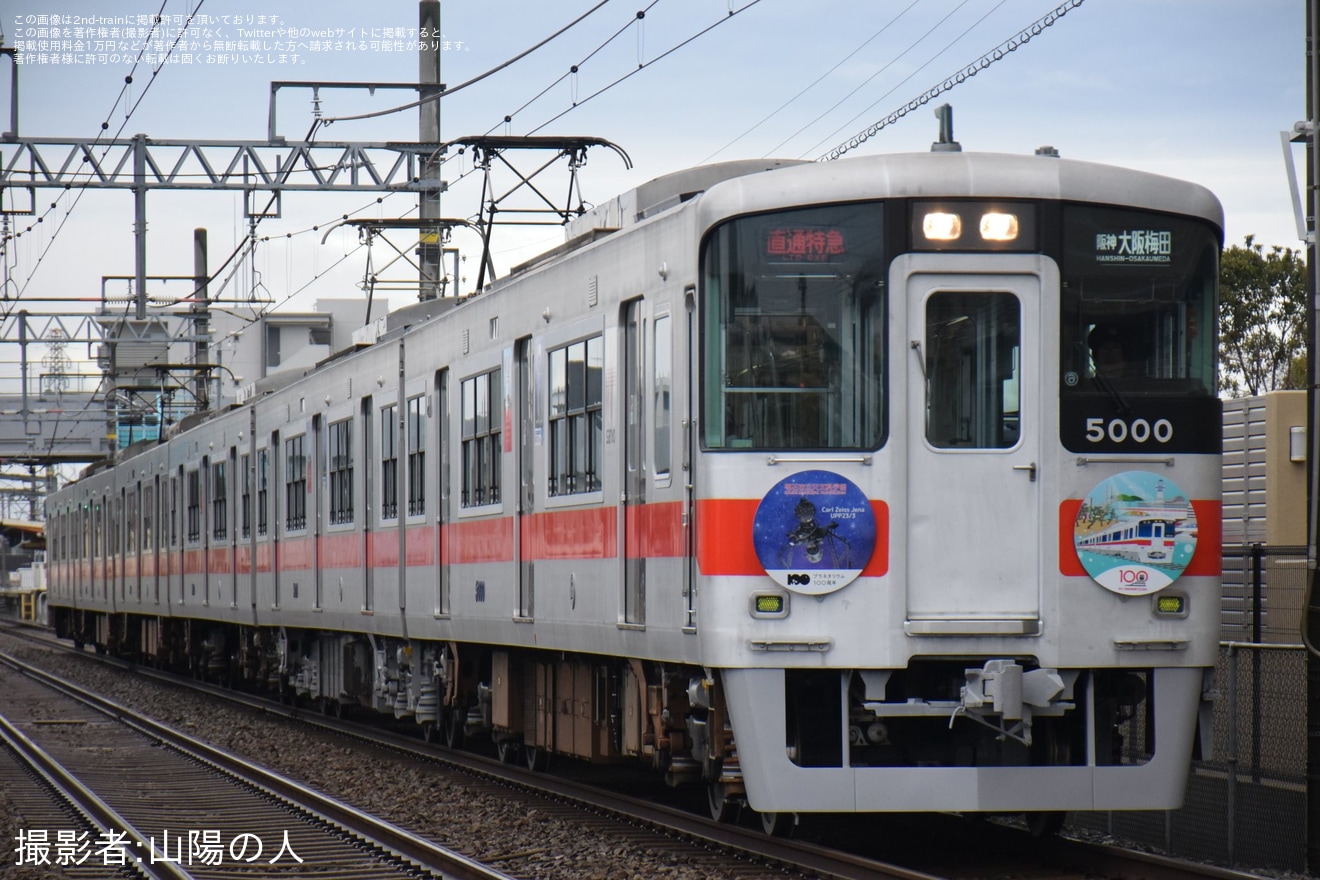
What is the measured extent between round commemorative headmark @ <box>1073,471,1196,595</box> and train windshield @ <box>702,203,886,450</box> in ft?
3.32

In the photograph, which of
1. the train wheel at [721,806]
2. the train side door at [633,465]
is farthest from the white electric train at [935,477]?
the train wheel at [721,806]

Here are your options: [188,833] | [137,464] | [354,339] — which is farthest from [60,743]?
[137,464]

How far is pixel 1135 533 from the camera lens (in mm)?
8484

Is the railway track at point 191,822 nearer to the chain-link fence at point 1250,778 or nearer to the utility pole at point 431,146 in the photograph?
the chain-link fence at point 1250,778

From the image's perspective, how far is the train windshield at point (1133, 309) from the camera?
8516 mm

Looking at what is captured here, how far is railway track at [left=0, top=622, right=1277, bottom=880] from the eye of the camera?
329 inches

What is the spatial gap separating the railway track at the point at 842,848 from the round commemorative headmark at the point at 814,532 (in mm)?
1252

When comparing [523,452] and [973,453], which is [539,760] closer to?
[523,452]

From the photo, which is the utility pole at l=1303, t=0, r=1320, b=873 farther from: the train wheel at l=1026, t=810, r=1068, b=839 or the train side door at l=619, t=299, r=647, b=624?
the train side door at l=619, t=299, r=647, b=624

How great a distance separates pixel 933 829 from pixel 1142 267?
3.21 meters

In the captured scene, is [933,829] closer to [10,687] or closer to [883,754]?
[883,754]

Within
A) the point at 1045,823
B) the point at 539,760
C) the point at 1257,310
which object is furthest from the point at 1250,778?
the point at 1257,310

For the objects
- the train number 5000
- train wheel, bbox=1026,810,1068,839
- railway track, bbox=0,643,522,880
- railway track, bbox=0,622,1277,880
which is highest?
the train number 5000

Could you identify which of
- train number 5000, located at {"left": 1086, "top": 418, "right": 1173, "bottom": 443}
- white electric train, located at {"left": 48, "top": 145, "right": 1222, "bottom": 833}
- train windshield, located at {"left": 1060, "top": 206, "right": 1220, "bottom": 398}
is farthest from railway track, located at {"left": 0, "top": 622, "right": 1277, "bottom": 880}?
train windshield, located at {"left": 1060, "top": 206, "right": 1220, "bottom": 398}
